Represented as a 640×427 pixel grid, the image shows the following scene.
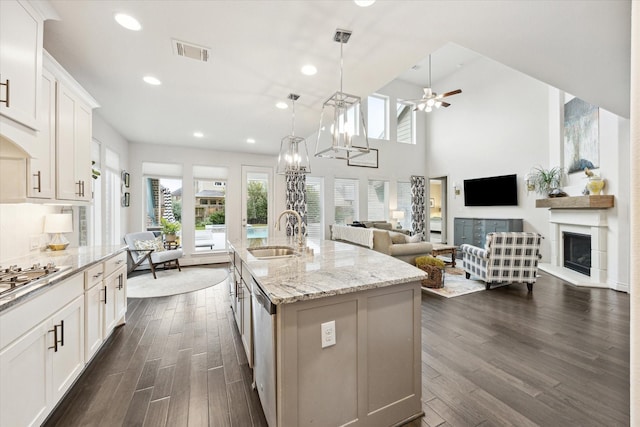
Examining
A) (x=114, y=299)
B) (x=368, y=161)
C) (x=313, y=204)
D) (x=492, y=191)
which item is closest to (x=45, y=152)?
(x=114, y=299)

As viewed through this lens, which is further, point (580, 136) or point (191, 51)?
point (580, 136)

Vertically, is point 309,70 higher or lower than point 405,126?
lower

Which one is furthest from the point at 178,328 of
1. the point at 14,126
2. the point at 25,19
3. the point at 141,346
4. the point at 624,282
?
the point at 624,282

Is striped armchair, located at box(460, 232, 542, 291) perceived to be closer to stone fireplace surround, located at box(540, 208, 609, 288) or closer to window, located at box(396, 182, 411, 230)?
stone fireplace surround, located at box(540, 208, 609, 288)

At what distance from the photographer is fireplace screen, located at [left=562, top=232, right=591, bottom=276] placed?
198 inches

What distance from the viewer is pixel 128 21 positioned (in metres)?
2.19

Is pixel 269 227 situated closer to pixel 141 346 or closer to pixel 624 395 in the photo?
pixel 141 346

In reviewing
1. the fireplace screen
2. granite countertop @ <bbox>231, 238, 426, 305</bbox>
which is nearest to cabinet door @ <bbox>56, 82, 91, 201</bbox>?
granite countertop @ <bbox>231, 238, 426, 305</bbox>

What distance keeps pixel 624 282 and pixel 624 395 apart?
3322 millimetres

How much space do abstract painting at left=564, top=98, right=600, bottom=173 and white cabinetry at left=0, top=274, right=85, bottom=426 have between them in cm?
732

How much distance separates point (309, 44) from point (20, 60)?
1998 millimetres

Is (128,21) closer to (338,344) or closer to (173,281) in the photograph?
(338,344)

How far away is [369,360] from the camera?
1.69 metres

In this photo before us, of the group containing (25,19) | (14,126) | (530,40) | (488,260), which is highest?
(530,40)
